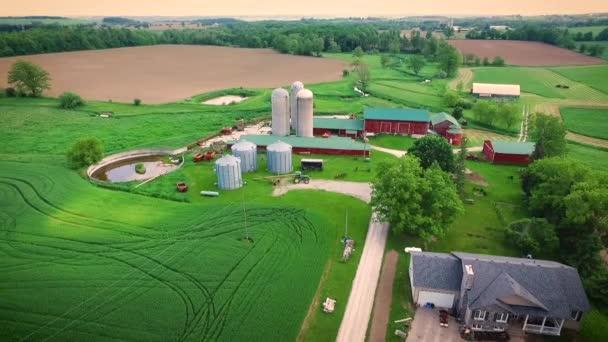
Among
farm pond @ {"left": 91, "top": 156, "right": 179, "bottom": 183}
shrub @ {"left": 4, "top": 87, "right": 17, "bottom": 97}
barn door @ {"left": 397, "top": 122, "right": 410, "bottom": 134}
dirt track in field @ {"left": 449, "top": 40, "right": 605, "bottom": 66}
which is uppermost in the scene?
dirt track in field @ {"left": 449, "top": 40, "right": 605, "bottom": 66}

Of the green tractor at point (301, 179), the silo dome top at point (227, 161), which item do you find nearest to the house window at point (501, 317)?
the green tractor at point (301, 179)

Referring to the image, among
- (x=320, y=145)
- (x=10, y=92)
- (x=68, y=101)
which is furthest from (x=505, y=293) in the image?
(x=10, y=92)

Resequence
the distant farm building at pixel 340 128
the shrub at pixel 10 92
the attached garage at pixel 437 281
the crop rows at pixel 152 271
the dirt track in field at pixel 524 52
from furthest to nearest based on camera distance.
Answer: the dirt track in field at pixel 524 52, the shrub at pixel 10 92, the distant farm building at pixel 340 128, the attached garage at pixel 437 281, the crop rows at pixel 152 271

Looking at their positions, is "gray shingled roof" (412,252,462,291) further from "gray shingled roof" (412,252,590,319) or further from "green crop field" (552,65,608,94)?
"green crop field" (552,65,608,94)

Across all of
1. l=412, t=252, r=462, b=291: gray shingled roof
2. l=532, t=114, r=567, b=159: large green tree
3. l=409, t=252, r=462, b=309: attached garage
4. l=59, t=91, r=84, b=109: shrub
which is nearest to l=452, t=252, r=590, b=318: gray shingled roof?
l=412, t=252, r=462, b=291: gray shingled roof

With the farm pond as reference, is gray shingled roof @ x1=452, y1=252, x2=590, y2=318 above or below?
above

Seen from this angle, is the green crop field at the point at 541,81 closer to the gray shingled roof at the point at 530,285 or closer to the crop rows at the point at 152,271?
the gray shingled roof at the point at 530,285
